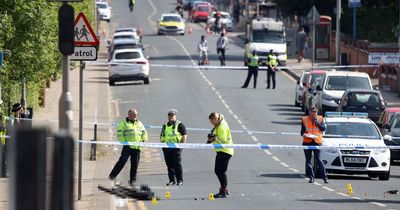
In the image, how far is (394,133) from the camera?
31094 millimetres

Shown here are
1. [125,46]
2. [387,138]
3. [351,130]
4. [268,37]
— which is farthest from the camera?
[268,37]

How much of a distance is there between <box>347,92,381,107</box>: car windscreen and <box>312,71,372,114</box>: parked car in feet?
9.15

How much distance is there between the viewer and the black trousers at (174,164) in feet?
80.1

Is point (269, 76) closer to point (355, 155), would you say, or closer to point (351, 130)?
point (351, 130)

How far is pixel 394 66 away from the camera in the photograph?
173ft

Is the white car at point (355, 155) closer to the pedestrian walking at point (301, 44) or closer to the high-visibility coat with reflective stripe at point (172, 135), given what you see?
the high-visibility coat with reflective stripe at point (172, 135)

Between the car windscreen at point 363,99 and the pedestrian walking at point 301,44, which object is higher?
the pedestrian walking at point 301,44

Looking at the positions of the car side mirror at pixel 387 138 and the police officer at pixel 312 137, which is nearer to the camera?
the police officer at pixel 312 137

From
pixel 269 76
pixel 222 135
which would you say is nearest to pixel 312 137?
pixel 222 135

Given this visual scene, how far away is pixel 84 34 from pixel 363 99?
1893cm

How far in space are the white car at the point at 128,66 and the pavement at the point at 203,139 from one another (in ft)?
1.81

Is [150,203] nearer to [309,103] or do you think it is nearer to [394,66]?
[309,103]

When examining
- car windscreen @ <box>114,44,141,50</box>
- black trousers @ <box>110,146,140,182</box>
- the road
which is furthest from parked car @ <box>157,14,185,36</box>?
black trousers @ <box>110,146,140,182</box>

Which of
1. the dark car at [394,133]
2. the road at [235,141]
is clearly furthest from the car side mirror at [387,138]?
the road at [235,141]
